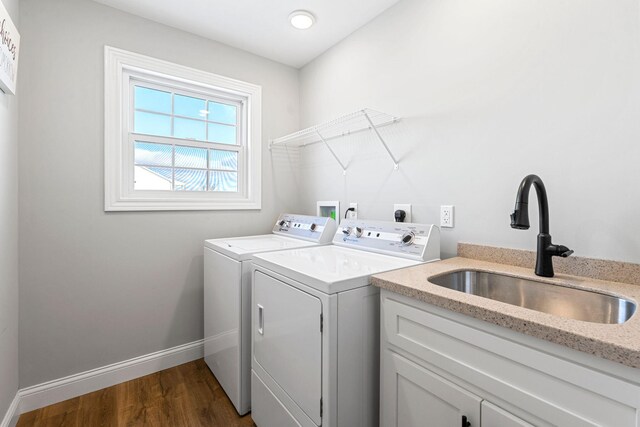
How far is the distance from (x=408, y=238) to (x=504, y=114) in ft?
2.41

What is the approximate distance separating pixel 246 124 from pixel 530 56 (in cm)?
198

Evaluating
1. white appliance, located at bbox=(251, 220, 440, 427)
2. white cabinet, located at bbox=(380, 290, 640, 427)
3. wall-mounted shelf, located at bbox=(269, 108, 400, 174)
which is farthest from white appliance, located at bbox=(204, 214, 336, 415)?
white cabinet, located at bbox=(380, 290, 640, 427)

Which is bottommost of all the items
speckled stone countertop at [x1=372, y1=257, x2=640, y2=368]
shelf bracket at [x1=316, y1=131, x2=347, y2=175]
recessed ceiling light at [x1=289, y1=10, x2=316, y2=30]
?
speckled stone countertop at [x1=372, y1=257, x2=640, y2=368]

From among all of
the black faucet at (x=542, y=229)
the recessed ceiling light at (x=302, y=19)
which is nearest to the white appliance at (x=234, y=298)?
the black faucet at (x=542, y=229)

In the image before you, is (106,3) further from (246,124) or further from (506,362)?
(506,362)

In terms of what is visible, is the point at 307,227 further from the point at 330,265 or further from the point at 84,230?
the point at 84,230

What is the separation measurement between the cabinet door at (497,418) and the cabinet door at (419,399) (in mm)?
20

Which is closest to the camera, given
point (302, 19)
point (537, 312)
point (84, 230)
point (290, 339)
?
point (537, 312)

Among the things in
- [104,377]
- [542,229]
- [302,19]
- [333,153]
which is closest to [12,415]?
[104,377]

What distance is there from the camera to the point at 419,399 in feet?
3.34

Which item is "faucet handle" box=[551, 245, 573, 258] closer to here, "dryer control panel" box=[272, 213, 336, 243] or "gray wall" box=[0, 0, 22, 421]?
"dryer control panel" box=[272, 213, 336, 243]

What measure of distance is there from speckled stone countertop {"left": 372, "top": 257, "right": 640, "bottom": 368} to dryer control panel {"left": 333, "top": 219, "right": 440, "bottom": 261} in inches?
5.5

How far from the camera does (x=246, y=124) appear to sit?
255 centimetres

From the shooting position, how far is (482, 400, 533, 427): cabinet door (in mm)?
780
